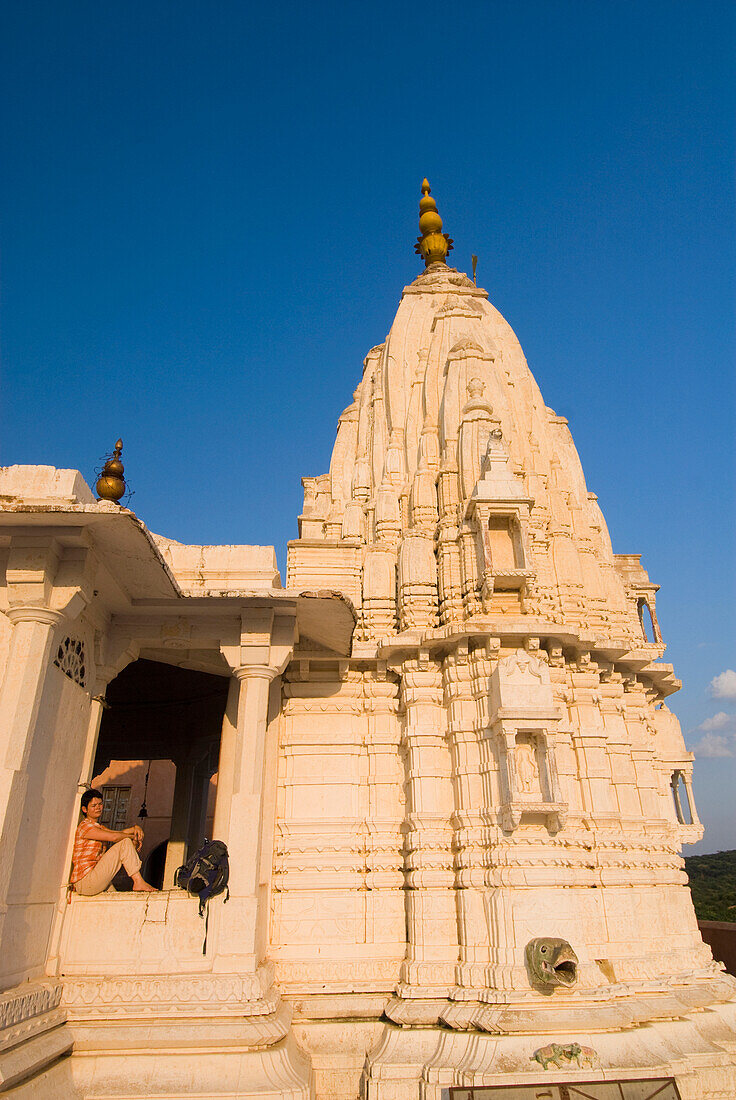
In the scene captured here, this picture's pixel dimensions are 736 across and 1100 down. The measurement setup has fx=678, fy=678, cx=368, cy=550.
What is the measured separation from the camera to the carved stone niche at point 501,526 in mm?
11922

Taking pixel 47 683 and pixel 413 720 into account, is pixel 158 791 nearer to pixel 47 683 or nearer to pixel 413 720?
pixel 413 720

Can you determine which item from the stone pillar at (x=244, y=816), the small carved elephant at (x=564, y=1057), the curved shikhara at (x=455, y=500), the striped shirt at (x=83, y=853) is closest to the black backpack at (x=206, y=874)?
the stone pillar at (x=244, y=816)

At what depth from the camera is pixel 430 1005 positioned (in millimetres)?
9445

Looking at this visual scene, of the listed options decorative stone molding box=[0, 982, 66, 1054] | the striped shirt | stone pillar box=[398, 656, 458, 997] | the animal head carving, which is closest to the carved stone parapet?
decorative stone molding box=[0, 982, 66, 1054]

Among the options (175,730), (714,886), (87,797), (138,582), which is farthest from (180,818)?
(714,886)

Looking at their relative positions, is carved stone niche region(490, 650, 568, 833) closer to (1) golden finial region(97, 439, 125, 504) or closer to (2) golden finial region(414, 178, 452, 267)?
(1) golden finial region(97, 439, 125, 504)

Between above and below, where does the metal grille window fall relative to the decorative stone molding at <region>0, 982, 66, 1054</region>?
above

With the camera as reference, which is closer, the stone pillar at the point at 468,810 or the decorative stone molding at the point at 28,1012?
the decorative stone molding at the point at 28,1012

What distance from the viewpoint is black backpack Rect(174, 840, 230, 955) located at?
8.40 m

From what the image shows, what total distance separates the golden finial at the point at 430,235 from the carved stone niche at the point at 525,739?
52.3 feet

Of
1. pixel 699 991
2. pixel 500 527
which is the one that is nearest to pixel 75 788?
pixel 500 527

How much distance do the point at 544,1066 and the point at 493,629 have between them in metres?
5.78

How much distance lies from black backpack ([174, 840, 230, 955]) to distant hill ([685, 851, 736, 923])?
2504 cm

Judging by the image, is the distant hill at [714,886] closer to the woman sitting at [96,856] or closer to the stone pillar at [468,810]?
the stone pillar at [468,810]
